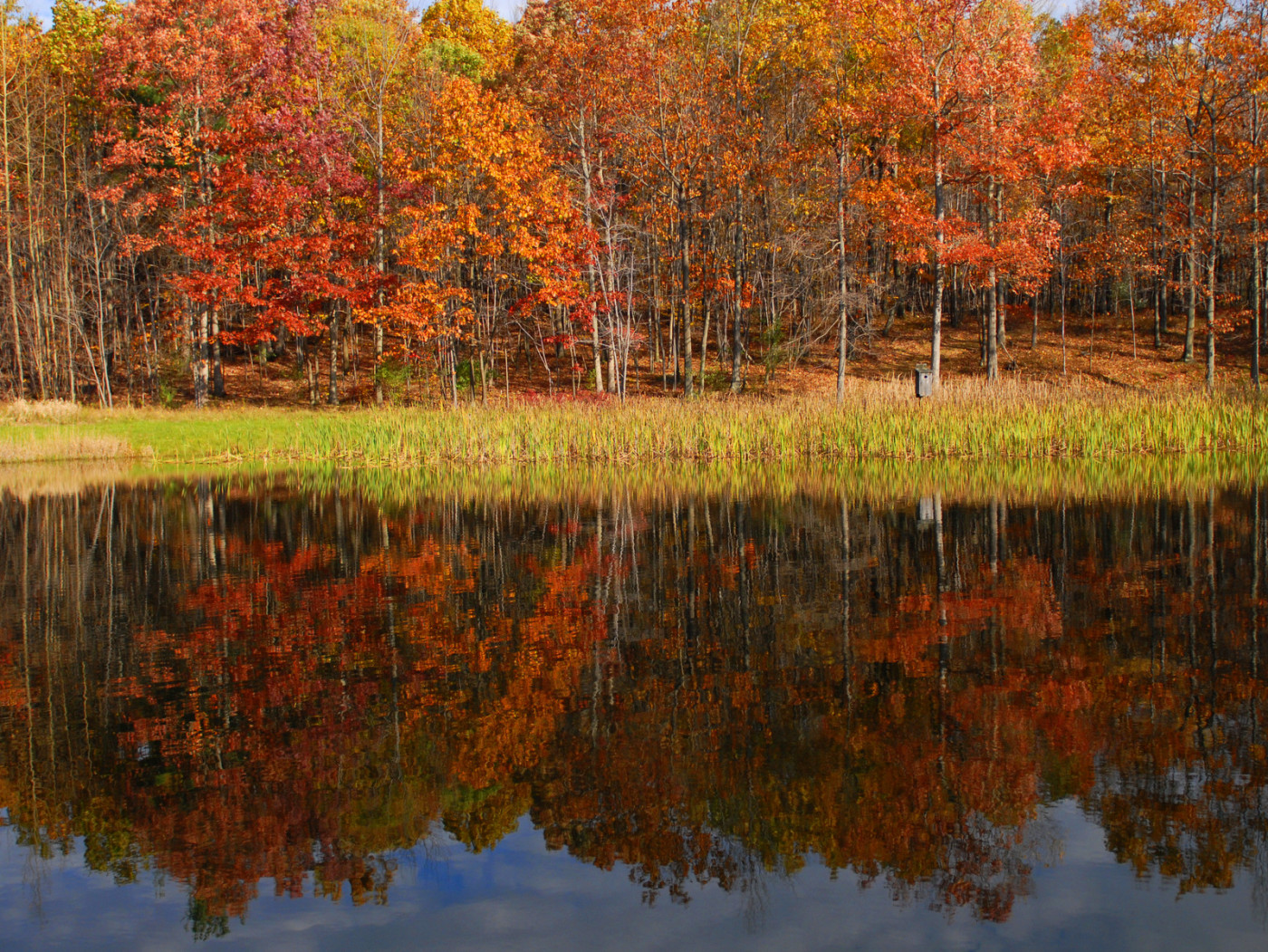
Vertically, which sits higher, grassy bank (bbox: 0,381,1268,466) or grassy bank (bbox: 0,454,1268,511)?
grassy bank (bbox: 0,381,1268,466)

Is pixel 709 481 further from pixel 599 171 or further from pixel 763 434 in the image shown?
pixel 599 171

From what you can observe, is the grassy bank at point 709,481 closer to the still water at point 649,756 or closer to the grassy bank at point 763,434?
the grassy bank at point 763,434

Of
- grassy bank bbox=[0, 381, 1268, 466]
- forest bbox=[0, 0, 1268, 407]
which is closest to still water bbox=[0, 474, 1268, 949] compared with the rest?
grassy bank bbox=[0, 381, 1268, 466]

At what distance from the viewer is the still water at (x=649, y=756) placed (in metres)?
3.34

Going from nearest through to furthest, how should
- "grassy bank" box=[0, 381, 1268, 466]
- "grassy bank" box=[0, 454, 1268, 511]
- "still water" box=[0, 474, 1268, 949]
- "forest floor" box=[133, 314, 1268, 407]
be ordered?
Answer: "still water" box=[0, 474, 1268, 949]
"grassy bank" box=[0, 454, 1268, 511]
"grassy bank" box=[0, 381, 1268, 466]
"forest floor" box=[133, 314, 1268, 407]

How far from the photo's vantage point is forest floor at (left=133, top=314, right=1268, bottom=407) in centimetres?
3133

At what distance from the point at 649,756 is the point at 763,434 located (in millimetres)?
15186

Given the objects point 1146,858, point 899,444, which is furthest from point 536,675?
point 899,444

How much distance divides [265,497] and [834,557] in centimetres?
904

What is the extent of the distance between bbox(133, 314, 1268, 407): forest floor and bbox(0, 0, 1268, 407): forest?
0.31 m

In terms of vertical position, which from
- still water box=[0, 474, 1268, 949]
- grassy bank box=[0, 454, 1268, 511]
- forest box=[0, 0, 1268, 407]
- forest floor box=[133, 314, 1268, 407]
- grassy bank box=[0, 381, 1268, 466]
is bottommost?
grassy bank box=[0, 454, 1268, 511]

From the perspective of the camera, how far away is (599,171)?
1206 inches

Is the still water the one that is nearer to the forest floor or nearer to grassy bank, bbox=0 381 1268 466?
grassy bank, bbox=0 381 1268 466

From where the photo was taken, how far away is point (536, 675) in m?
5.68
